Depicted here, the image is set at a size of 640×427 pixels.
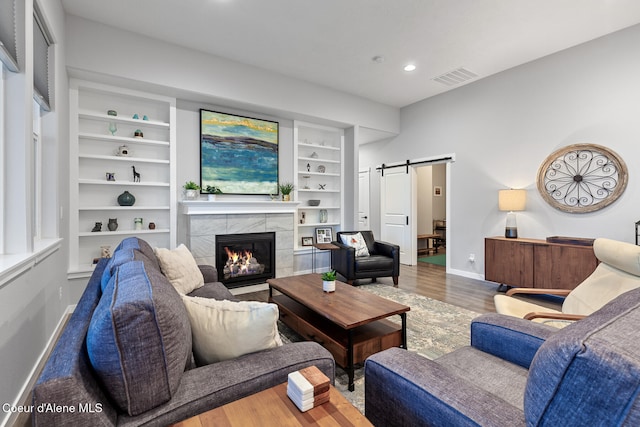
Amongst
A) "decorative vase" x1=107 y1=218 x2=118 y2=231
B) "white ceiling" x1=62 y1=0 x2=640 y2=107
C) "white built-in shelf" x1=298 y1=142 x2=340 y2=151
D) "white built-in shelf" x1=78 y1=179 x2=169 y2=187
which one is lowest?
"decorative vase" x1=107 y1=218 x2=118 y2=231

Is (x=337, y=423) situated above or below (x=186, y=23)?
below

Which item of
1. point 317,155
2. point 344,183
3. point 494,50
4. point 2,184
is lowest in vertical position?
point 2,184

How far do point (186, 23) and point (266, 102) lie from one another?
1.41 meters

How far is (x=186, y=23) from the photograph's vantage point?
3.36m

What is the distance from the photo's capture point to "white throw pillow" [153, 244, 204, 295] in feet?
8.16

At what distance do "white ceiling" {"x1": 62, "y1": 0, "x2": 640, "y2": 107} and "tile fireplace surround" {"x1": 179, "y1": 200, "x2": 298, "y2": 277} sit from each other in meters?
2.08

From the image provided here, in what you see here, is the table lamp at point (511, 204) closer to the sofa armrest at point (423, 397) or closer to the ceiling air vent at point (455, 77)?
the ceiling air vent at point (455, 77)

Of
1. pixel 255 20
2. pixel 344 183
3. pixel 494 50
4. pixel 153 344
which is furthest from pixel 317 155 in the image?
pixel 153 344

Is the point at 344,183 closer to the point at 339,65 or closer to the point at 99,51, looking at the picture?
the point at 339,65

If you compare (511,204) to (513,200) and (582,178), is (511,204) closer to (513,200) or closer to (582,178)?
(513,200)

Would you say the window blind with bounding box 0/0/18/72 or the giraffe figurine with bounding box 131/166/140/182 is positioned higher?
the window blind with bounding box 0/0/18/72

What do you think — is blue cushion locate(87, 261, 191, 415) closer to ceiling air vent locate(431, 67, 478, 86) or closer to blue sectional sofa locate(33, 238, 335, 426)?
blue sectional sofa locate(33, 238, 335, 426)

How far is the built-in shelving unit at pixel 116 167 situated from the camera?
3538 millimetres

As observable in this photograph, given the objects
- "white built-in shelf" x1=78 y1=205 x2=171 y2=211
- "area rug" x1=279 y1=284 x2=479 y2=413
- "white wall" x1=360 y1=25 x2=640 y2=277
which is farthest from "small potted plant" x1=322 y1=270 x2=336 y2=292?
"white wall" x1=360 y1=25 x2=640 y2=277
